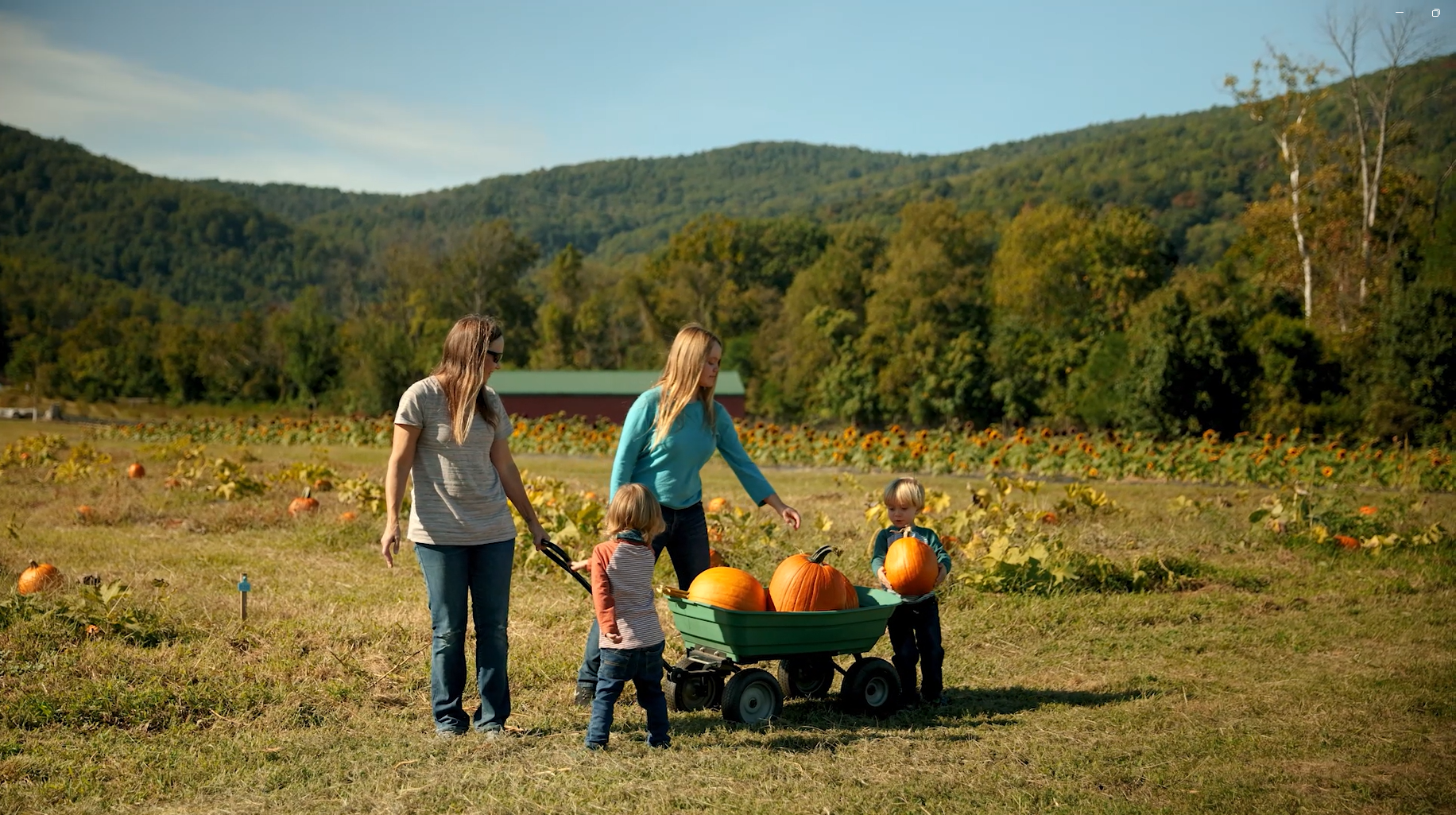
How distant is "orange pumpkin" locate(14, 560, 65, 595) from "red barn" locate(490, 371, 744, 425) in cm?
2570

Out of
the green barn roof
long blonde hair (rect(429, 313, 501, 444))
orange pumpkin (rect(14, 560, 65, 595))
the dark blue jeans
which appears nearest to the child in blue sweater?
the dark blue jeans

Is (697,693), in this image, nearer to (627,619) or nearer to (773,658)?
(773,658)

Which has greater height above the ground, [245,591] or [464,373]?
[464,373]

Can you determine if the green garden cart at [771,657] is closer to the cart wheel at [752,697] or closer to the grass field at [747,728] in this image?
the cart wheel at [752,697]

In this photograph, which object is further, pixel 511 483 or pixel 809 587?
pixel 809 587

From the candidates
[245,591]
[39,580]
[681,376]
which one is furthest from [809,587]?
[39,580]

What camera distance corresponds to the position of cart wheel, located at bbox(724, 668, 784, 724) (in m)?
5.17

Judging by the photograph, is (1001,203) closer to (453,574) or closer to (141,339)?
(141,339)

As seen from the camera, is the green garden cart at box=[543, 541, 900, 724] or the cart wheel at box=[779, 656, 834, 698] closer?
the green garden cart at box=[543, 541, 900, 724]

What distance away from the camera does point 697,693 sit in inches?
217

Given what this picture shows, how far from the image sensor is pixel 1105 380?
96.6 ft

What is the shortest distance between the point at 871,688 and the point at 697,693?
89cm

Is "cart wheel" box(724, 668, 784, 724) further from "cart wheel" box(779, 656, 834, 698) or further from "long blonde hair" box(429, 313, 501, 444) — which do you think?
"long blonde hair" box(429, 313, 501, 444)

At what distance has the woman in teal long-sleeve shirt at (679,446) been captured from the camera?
536 centimetres
